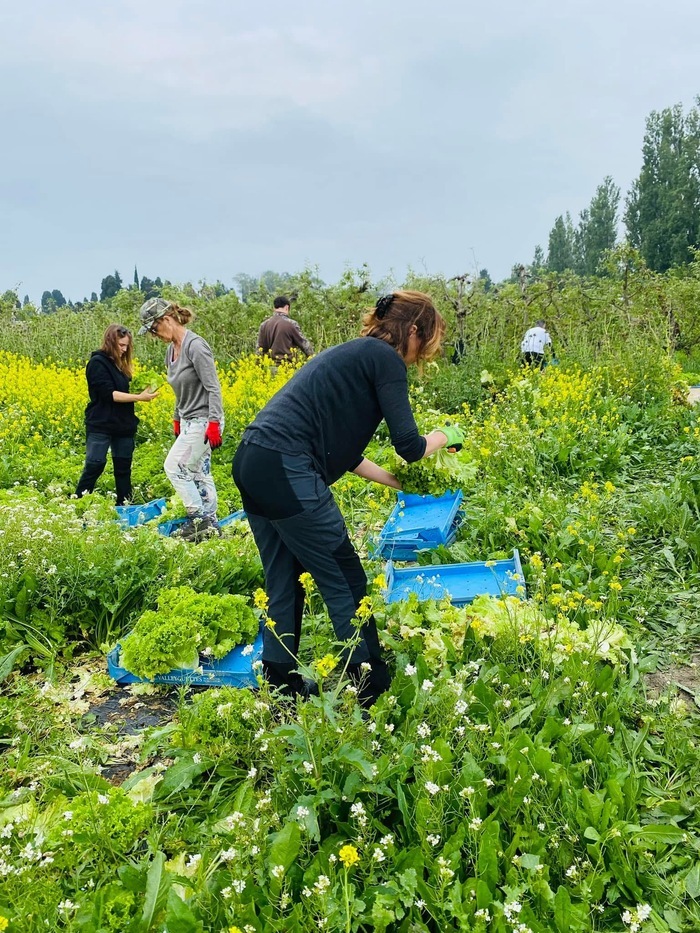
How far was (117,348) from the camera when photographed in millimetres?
5461

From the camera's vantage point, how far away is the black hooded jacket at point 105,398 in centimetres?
541

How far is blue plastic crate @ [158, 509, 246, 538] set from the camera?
5.14 meters

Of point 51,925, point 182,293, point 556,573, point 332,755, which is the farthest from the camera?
point 182,293

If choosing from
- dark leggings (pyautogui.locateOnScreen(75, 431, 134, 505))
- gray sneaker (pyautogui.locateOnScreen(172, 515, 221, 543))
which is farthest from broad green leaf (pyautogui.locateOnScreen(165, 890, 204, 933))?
dark leggings (pyautogui.locateOnScreen(75, 431, 134, 505))

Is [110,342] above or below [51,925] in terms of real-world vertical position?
above

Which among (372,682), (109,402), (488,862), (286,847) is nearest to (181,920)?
(286,847)

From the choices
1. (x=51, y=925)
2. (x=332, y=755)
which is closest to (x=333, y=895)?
(x=332, y=755)

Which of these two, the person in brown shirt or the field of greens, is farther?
the person in brown shirt

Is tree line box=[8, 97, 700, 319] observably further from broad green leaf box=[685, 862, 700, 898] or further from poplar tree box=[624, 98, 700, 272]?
broad green leaf box=[685, 862, 700, 898]

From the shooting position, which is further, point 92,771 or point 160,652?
point 160,652

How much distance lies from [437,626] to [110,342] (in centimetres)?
380

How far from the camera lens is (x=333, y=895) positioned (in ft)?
5.76

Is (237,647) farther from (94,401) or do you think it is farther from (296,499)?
(94,401)

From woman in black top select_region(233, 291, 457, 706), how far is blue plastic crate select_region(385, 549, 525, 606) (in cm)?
98
